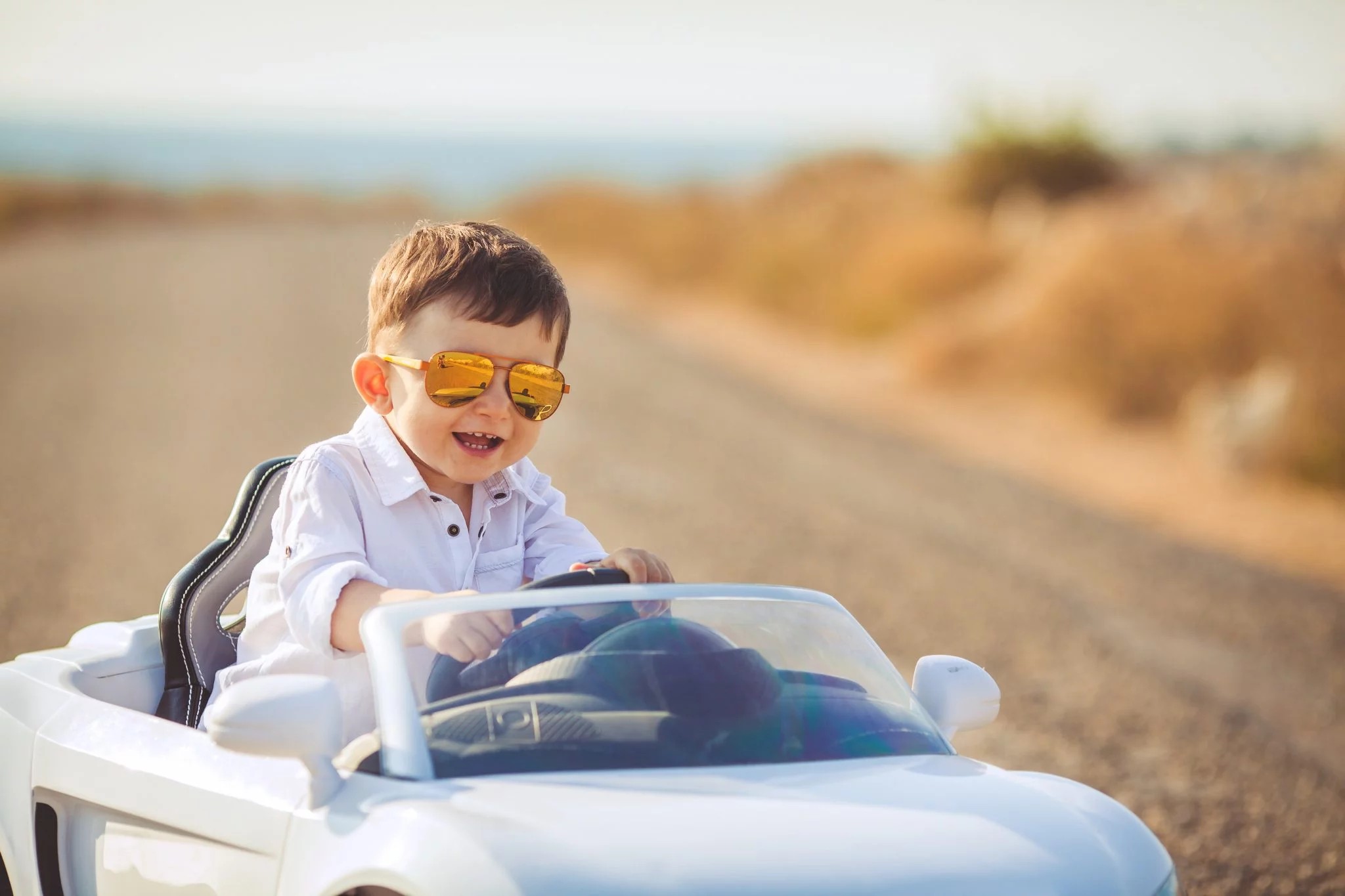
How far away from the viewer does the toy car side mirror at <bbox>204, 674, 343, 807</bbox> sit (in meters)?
2.06

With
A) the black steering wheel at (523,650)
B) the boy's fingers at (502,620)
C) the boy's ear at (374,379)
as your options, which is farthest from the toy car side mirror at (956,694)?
the boy's ear at (374,379)

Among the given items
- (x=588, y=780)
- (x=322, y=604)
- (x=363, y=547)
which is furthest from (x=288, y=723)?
(x=363, y=547)

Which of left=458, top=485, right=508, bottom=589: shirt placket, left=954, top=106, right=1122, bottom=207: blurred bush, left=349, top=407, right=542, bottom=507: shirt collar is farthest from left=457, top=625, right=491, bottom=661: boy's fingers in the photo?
left=954, top=106, right=1122, bottom=207: blurred bush

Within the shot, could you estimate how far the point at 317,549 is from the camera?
106 inches

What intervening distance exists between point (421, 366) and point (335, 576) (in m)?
0.46

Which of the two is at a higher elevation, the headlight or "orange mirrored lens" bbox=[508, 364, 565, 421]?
"orange mirrored lens" bbox=[508, 364, 565, 421]

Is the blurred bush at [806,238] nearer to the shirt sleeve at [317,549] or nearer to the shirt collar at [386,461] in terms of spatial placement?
the shirt collar at [386,461]

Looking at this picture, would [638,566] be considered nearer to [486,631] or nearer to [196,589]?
[486,631]

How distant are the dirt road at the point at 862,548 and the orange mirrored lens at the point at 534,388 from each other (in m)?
2.71

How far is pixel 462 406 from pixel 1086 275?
1382 cm

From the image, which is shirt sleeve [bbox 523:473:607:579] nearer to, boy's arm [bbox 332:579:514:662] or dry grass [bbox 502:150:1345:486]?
boy's arm [bbox 332:579:514:662]

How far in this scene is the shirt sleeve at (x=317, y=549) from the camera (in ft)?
8.56

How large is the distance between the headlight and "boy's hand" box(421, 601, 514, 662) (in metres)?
1.09

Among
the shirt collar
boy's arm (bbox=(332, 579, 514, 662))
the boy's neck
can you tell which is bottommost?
boy's arm (bbox=(332, 579, 514, 662))
